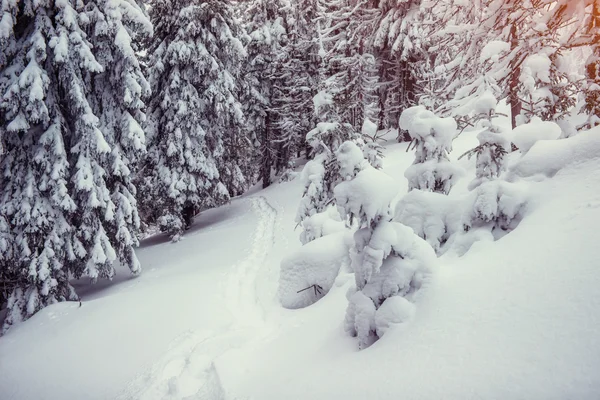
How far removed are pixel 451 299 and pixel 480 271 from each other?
549 millimetres

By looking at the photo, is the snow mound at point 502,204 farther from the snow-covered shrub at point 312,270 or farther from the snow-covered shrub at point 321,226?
the snow-covered shrub at point 321,226

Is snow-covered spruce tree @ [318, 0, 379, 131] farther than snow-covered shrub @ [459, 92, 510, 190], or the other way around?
snow-covered spruce tree @ [318, 0, 379, 131]

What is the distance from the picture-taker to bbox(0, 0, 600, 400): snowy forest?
3.30m

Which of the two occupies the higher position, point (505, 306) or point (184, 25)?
point (184, 25)

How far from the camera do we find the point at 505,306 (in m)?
3.08

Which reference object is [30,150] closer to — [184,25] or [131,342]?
[131,342]

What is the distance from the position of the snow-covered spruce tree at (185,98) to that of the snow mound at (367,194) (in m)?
13.8

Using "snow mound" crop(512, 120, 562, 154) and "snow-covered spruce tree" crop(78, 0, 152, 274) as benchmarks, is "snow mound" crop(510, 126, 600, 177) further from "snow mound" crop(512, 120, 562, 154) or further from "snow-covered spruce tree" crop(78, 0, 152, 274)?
"snow-covered spruce tree" crop(78, 0, 152, 274)

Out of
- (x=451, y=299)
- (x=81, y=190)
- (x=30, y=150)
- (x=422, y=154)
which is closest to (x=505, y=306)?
(x=451, y=299)

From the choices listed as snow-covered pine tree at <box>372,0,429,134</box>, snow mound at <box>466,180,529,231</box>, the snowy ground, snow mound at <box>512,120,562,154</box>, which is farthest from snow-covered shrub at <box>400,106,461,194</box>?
snow-covered pine tree at <box>372,0,429,134</box>

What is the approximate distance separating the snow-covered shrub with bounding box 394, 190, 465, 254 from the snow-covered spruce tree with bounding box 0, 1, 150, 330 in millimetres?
9179

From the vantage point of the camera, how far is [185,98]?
653 inches

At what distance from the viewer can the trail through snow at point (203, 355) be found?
548 centimetres

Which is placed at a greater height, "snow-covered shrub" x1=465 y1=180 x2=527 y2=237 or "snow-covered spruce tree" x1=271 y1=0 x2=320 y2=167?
"snow-covered spruce tree" x1=271 y1=0 x2=320 y2=167
